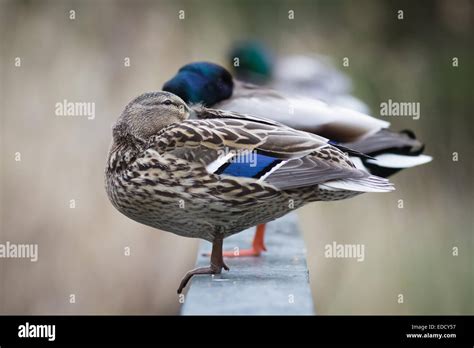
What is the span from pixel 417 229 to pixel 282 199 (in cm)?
378

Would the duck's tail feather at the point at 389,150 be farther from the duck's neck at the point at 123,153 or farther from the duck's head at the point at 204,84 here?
the duck's neck at the point at 123,153

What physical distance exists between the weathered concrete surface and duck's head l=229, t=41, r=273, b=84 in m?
3.90

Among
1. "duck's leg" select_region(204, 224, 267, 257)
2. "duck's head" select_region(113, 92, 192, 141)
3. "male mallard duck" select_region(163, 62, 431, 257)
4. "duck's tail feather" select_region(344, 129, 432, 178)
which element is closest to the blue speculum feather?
"duck's head" select_region(113, 92, 192, 141)

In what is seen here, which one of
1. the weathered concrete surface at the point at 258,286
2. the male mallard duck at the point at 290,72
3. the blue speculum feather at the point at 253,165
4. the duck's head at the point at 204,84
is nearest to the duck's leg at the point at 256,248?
the weathered concrete surface at the point at 258,286

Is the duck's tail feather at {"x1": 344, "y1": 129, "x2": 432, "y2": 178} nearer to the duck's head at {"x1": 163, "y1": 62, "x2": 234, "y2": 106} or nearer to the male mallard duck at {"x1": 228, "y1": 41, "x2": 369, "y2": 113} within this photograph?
the duck's head at {"x1": 163, "y1": 62, "x2": 234, "y2": 106}

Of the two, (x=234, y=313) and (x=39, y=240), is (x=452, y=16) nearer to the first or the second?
(x=39, y=240)

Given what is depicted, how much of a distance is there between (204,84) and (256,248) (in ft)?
4.49

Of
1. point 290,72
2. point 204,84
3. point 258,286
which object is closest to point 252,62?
point 290,72

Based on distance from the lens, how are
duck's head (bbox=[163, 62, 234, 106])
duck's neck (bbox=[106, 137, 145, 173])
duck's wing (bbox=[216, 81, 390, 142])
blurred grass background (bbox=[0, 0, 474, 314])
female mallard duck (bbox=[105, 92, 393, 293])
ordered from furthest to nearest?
1. blurred grass background (bbox=[0, 0, 474, 314])
2. duck's head (bbox=[163, 62, 234, 106])
3. duck's wing (bbox=[216, 81, 390, 142])
4. duck's neck (bbox=[106, 137, 145, 173])
5. female mallard duck (bbox=[105, 92, 393, 293])

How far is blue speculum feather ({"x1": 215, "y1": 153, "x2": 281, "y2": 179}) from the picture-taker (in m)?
3.45

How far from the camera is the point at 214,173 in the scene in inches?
135

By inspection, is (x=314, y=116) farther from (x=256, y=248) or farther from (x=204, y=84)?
(x=256, y=248)

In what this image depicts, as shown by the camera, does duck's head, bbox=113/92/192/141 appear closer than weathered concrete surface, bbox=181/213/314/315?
No

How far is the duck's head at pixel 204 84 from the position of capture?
5.31 metres
